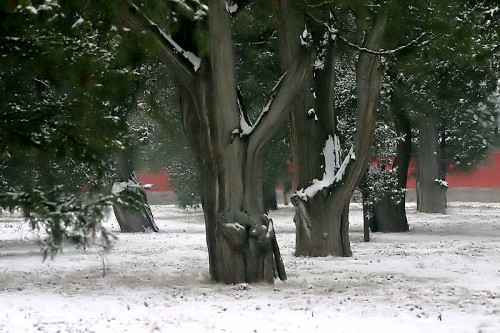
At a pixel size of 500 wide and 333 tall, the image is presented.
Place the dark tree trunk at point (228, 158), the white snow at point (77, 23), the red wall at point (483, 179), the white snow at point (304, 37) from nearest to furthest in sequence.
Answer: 1. the white snow at point (77, 23)
2. the dark tree trunk at point (228, 158)
3. the white snow at point (304, 37)
4. the red wall at point (483, 179)

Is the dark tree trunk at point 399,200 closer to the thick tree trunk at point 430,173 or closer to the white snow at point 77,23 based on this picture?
the thick tree trunk at point 430,173

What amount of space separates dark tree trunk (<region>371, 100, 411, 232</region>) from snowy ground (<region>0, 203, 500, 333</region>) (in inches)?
225

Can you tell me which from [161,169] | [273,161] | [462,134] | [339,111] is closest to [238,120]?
[339,111]

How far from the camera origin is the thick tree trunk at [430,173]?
35509 millimetres

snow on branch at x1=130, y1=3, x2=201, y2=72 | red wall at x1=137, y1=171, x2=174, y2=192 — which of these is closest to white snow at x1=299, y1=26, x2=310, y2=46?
snow on branch at x1=130, y1=3, x2=201, y2=72

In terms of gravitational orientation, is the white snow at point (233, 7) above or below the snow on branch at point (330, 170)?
above

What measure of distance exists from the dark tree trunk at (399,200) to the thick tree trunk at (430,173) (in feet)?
31.0

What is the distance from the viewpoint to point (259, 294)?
36.9 feet

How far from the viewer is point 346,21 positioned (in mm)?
14781

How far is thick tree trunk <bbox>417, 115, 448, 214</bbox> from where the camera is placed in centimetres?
3551

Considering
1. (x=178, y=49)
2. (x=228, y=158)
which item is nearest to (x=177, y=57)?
(x=178, y=49)

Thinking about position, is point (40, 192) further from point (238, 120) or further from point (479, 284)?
point (479, 284)

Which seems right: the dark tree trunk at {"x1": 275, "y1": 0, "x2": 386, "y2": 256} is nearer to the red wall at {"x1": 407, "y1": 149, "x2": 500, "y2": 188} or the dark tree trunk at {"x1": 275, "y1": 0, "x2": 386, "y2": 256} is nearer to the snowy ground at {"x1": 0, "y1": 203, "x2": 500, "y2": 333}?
the snowy ground at {"x1": 0, "y1": 203, "x2": 500, "y2": 333}

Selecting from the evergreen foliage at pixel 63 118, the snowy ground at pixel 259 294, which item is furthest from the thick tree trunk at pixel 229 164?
the evergreen foliage at pixel 63 118
